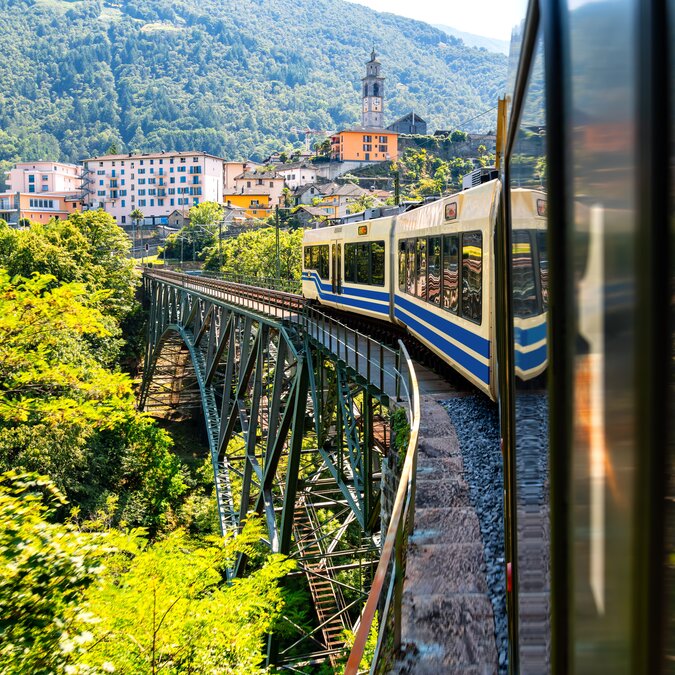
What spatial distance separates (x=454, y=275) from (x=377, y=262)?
7.05 meters

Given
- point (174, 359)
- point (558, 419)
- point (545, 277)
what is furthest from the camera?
point (174, 359)

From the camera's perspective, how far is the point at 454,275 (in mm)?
10328

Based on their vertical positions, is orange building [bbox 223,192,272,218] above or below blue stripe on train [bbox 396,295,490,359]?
above

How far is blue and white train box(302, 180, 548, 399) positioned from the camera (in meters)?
1.95

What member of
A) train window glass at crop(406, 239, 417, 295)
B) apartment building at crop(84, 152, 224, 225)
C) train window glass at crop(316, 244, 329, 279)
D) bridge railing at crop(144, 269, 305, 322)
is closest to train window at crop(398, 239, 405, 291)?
train window glass at crop(406, 239, 417, 295)

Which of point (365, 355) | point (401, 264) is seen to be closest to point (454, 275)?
point (401, 264)

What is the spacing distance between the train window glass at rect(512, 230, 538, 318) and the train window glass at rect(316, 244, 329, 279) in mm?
20596

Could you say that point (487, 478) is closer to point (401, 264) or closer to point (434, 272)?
point (434, 272)

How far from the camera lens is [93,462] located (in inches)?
1426

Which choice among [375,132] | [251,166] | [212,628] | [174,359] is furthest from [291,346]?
[251,166]

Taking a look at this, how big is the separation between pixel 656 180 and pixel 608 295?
0.19 metres

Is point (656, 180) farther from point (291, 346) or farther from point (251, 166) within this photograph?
point (251, 166)

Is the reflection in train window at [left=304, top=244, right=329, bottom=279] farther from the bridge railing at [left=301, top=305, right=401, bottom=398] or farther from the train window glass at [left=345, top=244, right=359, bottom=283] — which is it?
the train window glass at [left=345, top=244, right=359, bottom=283]

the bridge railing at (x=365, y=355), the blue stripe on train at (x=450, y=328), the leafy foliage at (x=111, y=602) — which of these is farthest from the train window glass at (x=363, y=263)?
the leafy foliage at (x=111, y=602)
